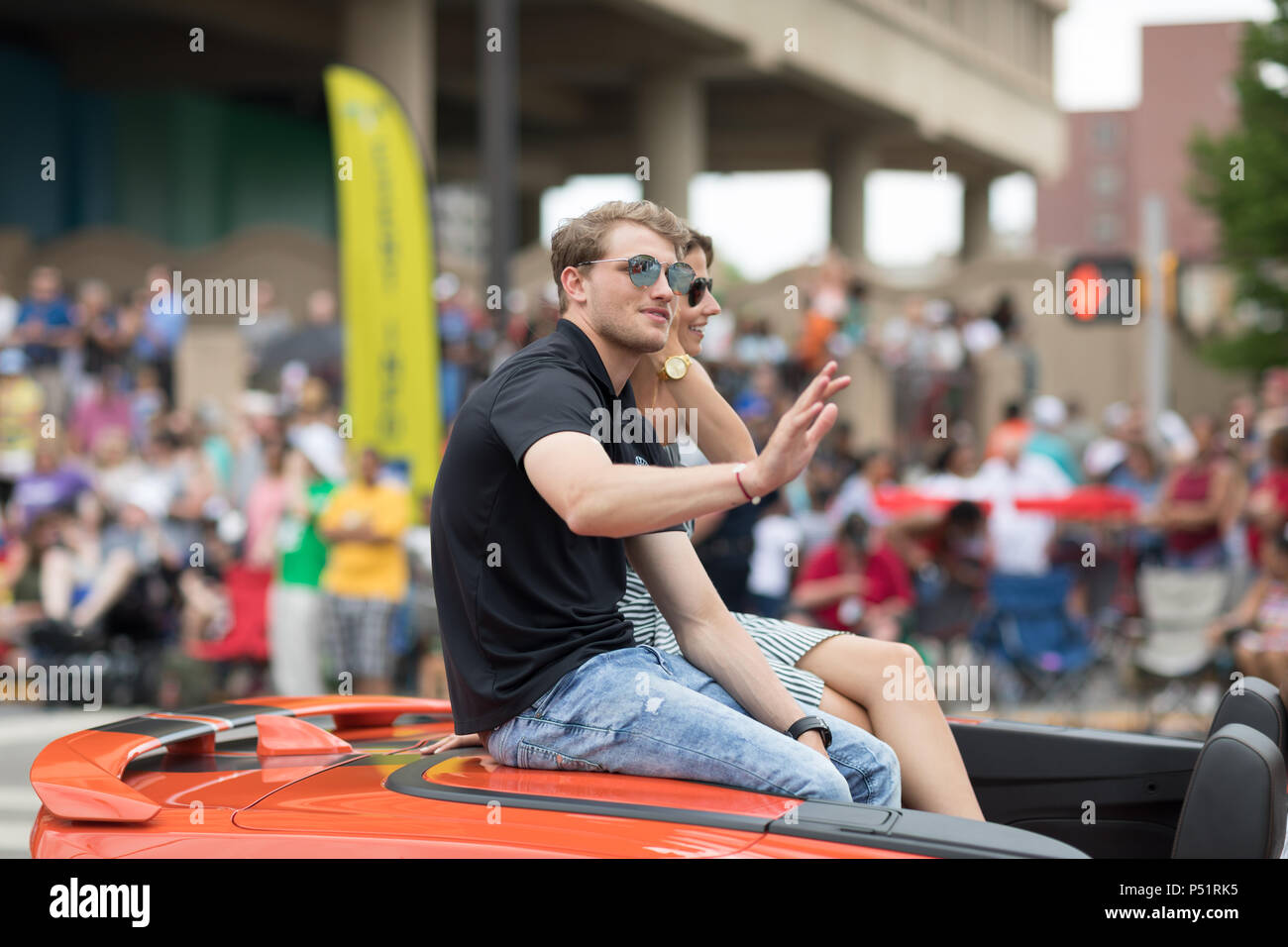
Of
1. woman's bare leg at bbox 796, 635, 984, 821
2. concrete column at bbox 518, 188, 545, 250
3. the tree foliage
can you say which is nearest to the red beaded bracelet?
woman's bare leg at bbox 796, 635, 984, 821

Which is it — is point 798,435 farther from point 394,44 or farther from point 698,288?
point 394,44

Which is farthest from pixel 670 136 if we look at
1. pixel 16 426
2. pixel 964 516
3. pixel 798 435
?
pixel 798 435

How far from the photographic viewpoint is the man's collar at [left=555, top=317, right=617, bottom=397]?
3.24 m

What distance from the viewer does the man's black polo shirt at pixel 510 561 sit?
3.06 m

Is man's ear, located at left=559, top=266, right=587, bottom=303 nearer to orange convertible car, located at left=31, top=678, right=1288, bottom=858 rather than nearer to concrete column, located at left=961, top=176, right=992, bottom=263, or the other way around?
orange convertible car, located at left=31, top=678, right=1288, bottom=858

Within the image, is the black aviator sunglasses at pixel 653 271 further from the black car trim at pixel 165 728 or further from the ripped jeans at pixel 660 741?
the black car trim at pixel 165 728

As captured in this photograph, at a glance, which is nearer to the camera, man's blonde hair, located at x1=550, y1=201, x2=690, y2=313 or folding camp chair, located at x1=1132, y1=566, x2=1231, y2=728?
man's blonde hair, located at x1=550, y1=201, x2=690, y2=313

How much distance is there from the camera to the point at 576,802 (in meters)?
2.71

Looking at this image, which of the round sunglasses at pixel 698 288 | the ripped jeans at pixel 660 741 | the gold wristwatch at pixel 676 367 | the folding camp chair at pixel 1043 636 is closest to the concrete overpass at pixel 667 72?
the folding camp chair at pixel 1043 636

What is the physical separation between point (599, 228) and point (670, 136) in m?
24.6

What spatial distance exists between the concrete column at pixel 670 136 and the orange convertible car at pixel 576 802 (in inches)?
945
